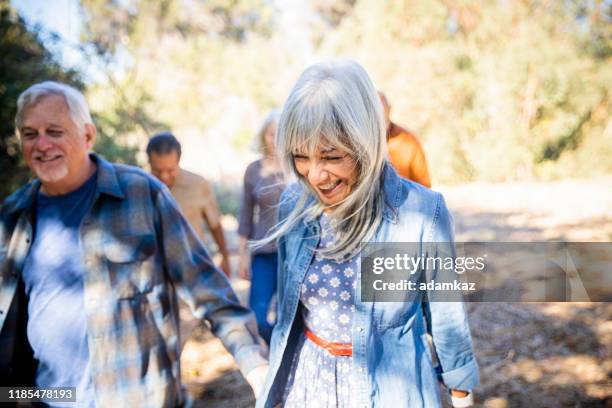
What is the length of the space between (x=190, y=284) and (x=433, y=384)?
92 cm

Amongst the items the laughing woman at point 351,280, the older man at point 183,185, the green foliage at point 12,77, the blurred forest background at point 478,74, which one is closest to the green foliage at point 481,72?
the blurred forest background at point 478,74

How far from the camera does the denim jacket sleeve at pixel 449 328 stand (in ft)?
4.53

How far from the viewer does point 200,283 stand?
1700 millimetres

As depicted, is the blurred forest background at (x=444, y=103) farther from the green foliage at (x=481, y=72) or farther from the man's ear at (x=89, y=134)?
the man's ear at (x=89, y=134)

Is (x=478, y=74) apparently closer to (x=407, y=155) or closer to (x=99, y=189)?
(x=407, y=155)

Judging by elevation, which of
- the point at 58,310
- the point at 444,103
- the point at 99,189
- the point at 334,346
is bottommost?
the point at 334,346

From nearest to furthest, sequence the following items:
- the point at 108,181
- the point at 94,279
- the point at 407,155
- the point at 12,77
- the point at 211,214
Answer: the point at 94,279
the point at 108,181
the point at 407,155
the point at 211,214
the point at 12,77

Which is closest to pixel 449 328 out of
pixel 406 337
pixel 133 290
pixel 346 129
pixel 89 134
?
pixel 406 337

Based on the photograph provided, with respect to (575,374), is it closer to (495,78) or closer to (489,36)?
(495,78)

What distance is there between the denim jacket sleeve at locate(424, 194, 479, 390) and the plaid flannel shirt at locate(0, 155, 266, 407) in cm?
61

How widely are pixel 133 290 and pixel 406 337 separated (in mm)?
990

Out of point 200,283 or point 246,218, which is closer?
point 200,283

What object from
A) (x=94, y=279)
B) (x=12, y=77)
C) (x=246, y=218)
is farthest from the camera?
(x=12, y=77)

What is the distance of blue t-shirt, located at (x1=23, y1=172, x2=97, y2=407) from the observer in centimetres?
162
